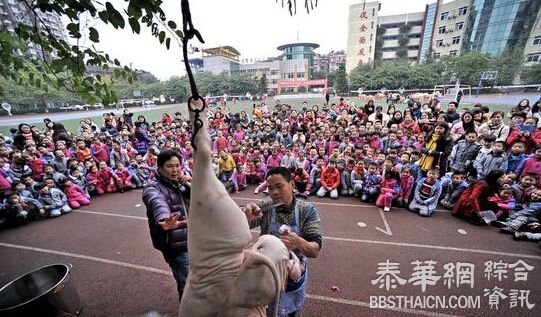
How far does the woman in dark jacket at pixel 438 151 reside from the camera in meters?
6.88

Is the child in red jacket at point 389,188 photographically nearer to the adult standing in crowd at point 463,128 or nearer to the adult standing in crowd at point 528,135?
the adult standing in crowd at point 463,128

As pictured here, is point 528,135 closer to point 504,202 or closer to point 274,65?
point 504,202

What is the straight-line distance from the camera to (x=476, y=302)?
11.6ft

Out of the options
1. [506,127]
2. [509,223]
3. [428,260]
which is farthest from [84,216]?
[506,127]

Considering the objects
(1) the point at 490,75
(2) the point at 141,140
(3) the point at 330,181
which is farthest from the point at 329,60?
(3) the point at 330,181

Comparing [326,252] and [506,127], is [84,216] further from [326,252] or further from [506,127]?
[506,127]

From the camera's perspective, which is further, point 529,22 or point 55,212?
point 529,22

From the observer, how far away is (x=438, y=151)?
6.90 meters

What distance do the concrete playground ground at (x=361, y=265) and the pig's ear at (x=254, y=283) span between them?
10.0ft

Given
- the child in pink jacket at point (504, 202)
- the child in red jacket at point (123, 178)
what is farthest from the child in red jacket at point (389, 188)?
the child in red jacket at point (123, 178)

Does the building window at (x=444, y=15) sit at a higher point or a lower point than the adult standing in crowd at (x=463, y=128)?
higher

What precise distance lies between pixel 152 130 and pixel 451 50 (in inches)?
2415

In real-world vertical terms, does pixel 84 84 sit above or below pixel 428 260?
above

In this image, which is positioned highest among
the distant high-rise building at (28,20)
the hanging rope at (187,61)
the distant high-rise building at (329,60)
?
the distant high-rise building at (329,60)
